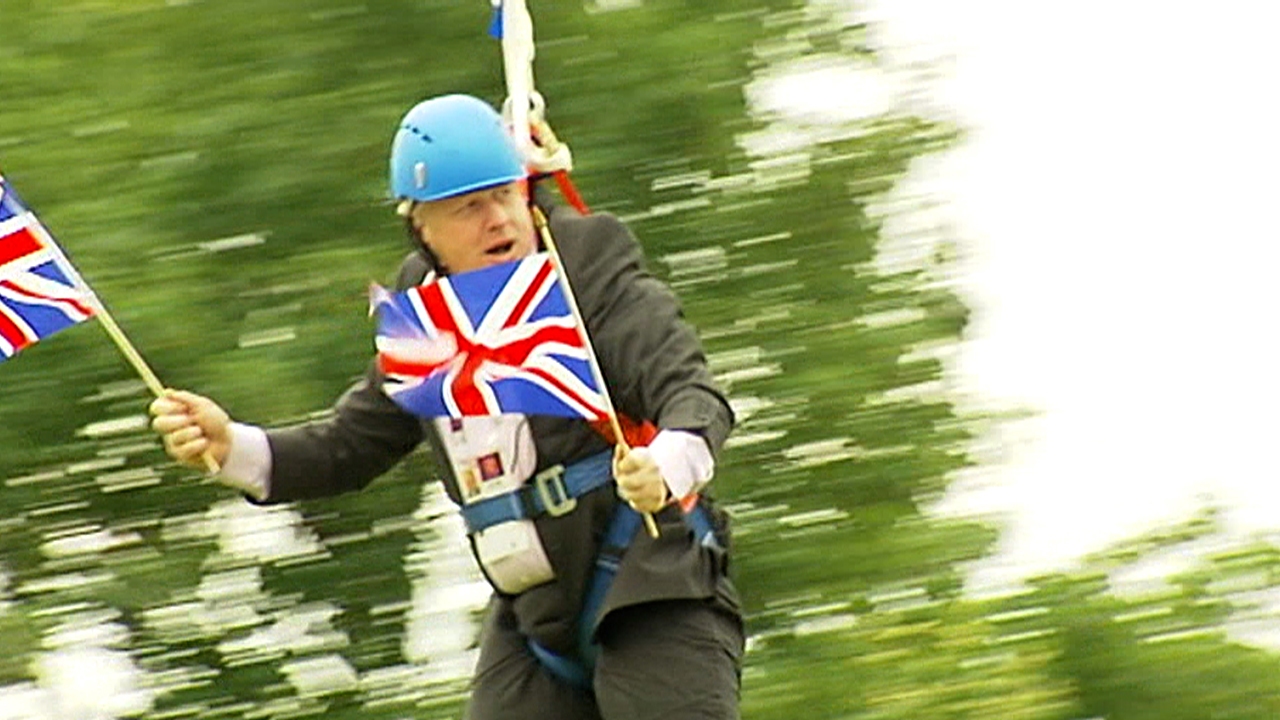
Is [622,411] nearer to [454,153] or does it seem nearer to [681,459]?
[681,459]

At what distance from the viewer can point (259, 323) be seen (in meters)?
12.5

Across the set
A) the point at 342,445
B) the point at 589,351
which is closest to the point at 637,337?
the point at 589,351

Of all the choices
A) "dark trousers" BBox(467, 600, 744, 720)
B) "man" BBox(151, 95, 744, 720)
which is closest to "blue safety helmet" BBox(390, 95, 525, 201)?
"man" BBox(151, 95, 744, 720)

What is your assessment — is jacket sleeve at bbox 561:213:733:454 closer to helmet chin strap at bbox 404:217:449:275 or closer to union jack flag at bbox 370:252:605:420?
union jack flag at bbox 370:252:605:420

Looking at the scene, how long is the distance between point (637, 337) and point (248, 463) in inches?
32.8

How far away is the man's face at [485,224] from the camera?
28.1 ft

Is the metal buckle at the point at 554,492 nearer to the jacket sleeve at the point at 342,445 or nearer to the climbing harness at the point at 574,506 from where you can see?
the climbing harness at the point at 574,506

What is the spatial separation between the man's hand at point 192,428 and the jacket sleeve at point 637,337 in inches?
28.7

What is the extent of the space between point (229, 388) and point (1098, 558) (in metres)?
2.69

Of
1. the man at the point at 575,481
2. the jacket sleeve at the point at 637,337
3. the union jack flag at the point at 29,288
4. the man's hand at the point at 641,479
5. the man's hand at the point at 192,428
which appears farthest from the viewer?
the union jack flag at the point at 29,288

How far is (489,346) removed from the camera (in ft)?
28.3

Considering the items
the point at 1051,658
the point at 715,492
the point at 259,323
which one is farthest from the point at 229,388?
the point at 1051,658

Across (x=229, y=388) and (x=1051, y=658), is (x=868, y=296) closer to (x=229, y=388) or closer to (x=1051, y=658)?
(x=1051, y=658)

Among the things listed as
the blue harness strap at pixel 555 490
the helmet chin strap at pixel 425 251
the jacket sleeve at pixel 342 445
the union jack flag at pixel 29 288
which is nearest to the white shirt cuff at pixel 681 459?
the blue harness strap at pixel 555 490
